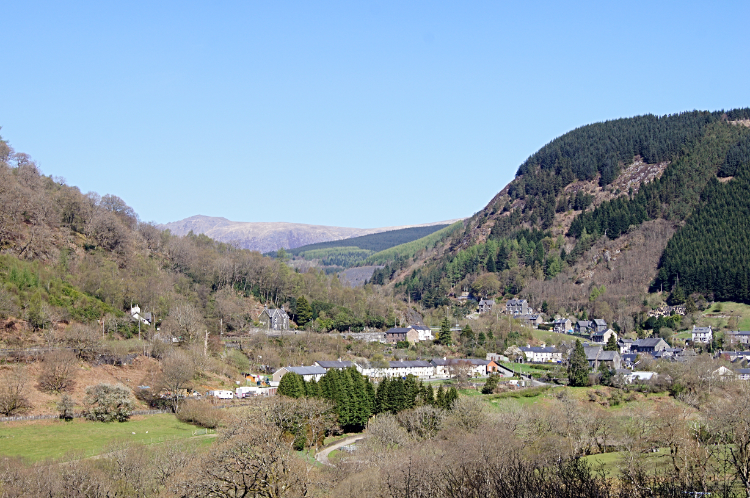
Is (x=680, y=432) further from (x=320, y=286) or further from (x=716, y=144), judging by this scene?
(x=716, y=144)

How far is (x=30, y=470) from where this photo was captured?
34.8m

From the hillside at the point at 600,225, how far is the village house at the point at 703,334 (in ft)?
49.6

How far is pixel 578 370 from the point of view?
249 feet

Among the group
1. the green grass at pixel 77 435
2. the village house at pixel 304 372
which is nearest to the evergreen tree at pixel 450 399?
the village house at pixel 304 372

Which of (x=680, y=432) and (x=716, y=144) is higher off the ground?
(x=716, y=144)

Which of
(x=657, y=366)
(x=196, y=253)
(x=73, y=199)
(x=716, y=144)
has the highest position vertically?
(x=716, y=144)

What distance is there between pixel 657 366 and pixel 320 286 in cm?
5123

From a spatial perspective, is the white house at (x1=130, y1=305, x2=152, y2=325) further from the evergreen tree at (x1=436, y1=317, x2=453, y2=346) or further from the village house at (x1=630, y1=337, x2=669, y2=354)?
the village house at (x1=630, y1=337, x2=669, y2=354)

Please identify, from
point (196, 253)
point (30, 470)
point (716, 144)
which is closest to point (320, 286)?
point (196, 253)

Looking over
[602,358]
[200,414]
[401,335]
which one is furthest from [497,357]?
[200,414]

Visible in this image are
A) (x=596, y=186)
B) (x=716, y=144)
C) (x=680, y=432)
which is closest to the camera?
(x=680, y=432)

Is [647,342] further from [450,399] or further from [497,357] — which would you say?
[450,399]

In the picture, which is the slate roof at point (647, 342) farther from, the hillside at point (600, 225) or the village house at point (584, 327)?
the hillside at point (600, 225)

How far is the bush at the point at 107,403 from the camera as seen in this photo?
5294 cm
